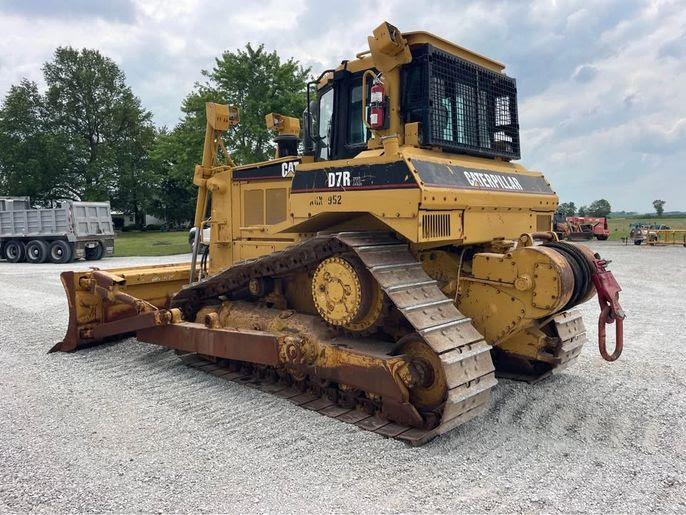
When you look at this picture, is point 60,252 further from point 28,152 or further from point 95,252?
point 28,152

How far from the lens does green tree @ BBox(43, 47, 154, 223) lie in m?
47.2

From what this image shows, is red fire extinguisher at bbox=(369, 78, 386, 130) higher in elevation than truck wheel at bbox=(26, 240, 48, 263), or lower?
higher

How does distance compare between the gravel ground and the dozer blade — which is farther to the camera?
the dozer blade

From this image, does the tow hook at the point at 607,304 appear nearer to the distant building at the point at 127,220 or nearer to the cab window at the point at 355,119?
the cab window at the point at 355,119

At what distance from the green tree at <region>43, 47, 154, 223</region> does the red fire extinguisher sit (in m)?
46.5

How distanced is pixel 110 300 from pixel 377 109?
13.8 feet

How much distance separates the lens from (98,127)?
1939 inches

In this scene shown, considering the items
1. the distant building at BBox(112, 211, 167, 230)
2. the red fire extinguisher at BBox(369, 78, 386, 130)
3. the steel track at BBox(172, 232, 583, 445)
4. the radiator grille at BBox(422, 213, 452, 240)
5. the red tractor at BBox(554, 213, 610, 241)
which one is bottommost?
the steel track at BBox(172, 232, 583, 445)

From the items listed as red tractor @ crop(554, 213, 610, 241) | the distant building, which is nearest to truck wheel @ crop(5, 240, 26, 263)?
the distant building

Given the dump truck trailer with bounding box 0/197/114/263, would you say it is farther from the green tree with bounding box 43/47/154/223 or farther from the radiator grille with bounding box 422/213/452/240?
the green tree with bounding box 43/47/154/223

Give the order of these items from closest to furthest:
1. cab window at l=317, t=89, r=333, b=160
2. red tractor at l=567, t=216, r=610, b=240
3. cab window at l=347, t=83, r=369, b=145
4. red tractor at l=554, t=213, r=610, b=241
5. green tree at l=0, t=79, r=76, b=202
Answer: cab window at l=347, t=83, r=369, b=145, cab window at l=317, t=89, r=333, b=160, red tractor at l=554, t=213, r=610, b=241, red tractor at l=567, t=216, r=610, b=240, green tree at l=0, t=79, r=76, b=202

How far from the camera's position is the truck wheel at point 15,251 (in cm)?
2377

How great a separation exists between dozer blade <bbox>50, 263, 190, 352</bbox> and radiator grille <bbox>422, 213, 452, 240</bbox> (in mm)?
3664

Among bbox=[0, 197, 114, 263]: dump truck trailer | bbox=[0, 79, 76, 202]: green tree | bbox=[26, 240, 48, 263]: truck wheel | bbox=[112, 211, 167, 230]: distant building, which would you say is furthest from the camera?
bbox=[112, 211, 167, 230]: distant building
